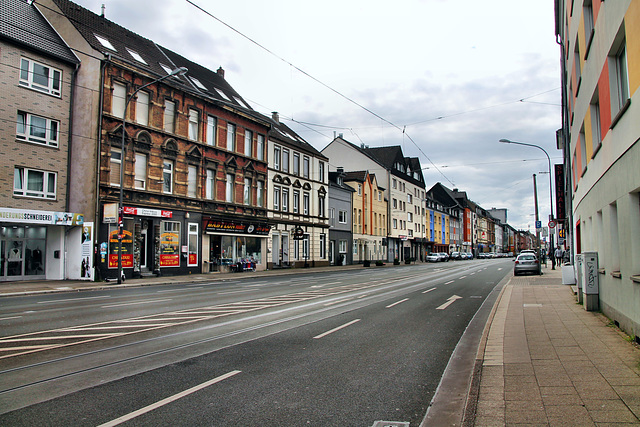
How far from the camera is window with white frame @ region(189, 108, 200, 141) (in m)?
31.2

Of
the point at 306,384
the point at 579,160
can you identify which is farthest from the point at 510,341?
the point at 579,160

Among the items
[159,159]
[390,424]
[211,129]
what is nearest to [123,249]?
[159,159]

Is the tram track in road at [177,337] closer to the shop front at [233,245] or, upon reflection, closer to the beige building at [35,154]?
the beige building at [35,154]

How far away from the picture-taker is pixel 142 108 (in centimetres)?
2781

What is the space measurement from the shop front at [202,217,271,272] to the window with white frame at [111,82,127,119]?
8.69m

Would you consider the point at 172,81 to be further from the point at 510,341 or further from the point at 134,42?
the point at 510,341

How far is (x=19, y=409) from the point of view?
15.8ft

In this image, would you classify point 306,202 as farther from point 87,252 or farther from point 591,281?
point 591,281

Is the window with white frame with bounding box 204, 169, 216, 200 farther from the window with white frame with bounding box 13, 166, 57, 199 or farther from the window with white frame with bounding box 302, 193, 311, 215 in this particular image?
the window with white frame with bounding box 302, 193, 311, 215

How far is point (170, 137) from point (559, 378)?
27.3 metres

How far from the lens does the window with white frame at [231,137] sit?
34.7m

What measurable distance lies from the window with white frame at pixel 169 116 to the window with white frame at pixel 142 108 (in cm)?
133

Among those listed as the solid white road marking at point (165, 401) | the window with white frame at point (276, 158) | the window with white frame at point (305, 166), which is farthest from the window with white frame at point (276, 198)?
the solid white road marking at point (165, 401)

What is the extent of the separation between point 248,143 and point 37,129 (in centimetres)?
1605
